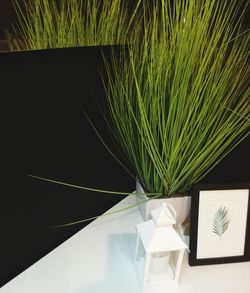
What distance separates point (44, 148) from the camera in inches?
34.5

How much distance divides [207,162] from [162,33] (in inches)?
13.7

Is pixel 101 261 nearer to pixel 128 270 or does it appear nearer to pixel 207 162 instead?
pixel 128 270

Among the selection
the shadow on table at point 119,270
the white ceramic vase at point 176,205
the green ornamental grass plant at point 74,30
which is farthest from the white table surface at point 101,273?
the green ornamental grass plant at point 74,30

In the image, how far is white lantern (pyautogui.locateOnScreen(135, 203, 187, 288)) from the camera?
2.61 ft

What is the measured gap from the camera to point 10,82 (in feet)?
2.48

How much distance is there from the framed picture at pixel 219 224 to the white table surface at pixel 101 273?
0.10ft

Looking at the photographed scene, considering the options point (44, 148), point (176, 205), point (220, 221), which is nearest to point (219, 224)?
point (220, 221)

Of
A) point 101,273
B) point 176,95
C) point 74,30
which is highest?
point 74,30

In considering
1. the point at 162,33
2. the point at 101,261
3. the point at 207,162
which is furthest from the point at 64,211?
the point at 162,33

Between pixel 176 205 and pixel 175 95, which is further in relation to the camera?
pixel 176 205

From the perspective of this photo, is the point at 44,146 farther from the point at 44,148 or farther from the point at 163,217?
the point at 163,217

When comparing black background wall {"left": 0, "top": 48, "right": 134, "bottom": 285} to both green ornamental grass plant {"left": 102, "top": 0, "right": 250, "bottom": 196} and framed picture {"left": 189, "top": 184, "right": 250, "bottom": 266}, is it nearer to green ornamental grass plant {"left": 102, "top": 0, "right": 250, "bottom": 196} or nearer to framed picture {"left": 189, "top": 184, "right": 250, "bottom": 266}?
green ornamental grass plant {"left": 102, "top": 0, "right": 250, "bottom": 196}

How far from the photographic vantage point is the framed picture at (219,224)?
90 cm

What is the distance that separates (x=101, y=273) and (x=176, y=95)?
18.2 inches
